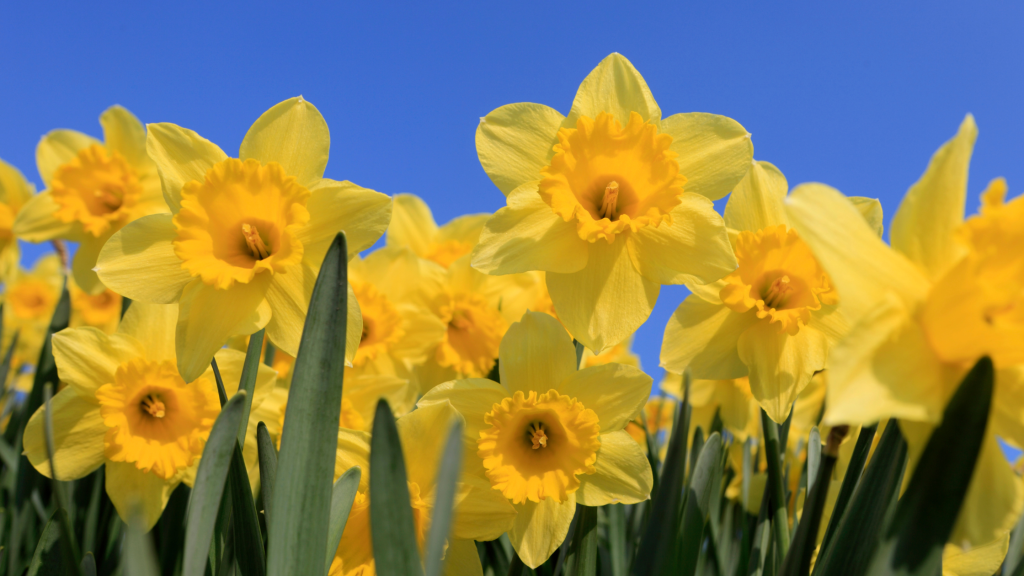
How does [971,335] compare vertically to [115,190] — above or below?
below

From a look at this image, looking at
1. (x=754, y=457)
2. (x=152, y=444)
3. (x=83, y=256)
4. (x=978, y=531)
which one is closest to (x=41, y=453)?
(x=152, y=444)

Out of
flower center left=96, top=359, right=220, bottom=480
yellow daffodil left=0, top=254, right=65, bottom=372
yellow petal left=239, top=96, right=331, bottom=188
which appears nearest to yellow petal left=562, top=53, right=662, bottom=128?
yellow petal left=239, top=96, right=331, bottom=188

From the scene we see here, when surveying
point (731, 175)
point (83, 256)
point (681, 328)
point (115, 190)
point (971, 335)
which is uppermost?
point (115, 190)

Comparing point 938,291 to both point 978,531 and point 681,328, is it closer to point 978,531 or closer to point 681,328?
point 978,531

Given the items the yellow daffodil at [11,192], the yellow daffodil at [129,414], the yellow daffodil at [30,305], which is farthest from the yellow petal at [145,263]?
the yellow daffodil at [30,305]

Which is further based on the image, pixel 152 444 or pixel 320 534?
pixel 152 444

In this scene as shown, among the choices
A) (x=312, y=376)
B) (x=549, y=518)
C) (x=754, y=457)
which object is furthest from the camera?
(x=754, y=457)

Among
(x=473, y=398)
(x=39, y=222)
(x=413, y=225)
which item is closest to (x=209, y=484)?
(x=473, y=398)
